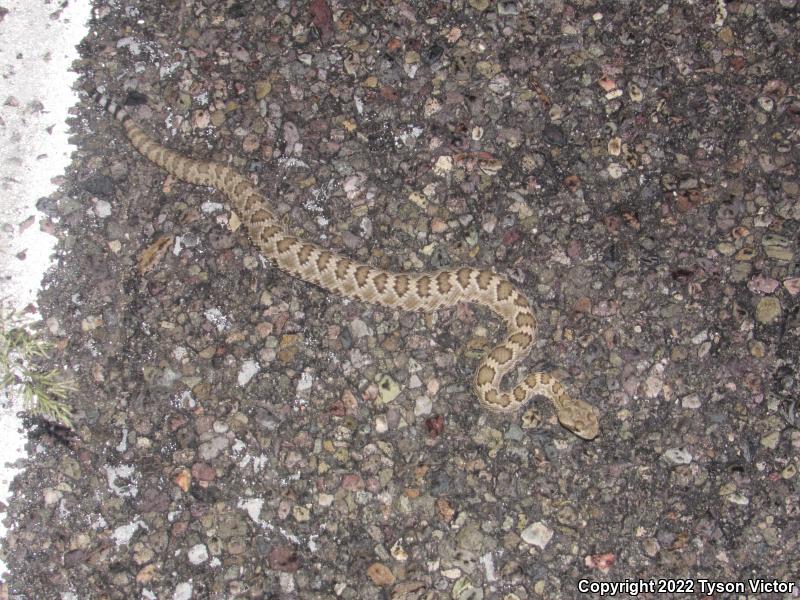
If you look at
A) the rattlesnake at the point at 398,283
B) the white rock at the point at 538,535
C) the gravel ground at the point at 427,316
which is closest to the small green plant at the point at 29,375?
the gravel ground at the point at 427,316

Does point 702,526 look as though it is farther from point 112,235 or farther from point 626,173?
point 112,235

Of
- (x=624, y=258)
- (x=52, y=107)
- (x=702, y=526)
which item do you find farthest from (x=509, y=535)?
(x=52, y=107)

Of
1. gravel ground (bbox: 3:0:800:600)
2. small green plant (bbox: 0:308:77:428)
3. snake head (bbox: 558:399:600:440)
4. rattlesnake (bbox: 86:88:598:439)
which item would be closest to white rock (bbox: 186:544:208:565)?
gravel ground (bbox: 3:0:800:600)

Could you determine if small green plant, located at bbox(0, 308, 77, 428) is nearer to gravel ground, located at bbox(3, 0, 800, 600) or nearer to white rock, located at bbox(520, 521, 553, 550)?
gravel ground, located at bbox(3, 0, 800, 600)

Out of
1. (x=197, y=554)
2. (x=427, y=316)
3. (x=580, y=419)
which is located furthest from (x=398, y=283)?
(x=197, y=554)

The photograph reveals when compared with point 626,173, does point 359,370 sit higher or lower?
lower

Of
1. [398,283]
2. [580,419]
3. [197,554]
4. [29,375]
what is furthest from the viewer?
[398,283]

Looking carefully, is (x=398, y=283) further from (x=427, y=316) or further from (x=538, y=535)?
(x=538, y=535)
